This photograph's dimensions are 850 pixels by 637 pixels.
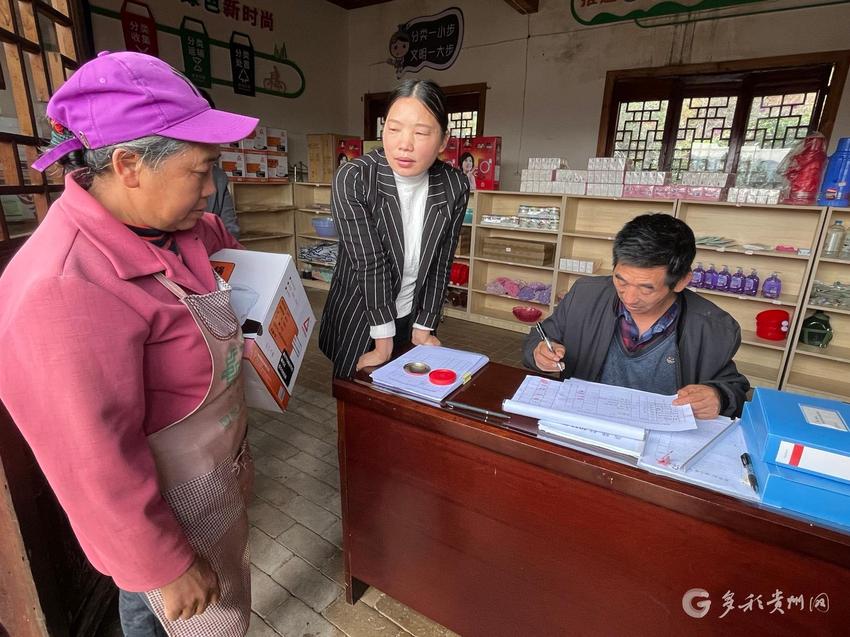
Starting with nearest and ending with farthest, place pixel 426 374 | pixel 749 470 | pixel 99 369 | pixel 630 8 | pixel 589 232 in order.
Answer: pixel 99 369 < pixel 749 470 < pixel 426 374 < pixel 589 232 < pixel 630 8

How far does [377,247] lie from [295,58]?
19.4ft

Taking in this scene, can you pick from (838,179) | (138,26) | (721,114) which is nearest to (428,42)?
(138,26)

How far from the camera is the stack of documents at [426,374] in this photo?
1132 millimetres

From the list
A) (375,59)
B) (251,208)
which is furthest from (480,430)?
(375,59)

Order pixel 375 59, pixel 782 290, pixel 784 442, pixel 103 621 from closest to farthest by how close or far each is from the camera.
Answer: pixel 784 442 → pixel 103 621 → pixel 782 290 → pixel 375 59

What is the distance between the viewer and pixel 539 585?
1056mm

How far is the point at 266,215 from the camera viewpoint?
6.02 metres

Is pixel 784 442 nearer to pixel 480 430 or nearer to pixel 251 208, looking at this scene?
pixel 480 430

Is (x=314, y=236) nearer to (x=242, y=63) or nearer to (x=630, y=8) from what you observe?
(x=242, y=63)

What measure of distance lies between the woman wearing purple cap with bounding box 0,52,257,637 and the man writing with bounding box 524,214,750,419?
1046 millimetres

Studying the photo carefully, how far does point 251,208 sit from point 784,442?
5.74 metres

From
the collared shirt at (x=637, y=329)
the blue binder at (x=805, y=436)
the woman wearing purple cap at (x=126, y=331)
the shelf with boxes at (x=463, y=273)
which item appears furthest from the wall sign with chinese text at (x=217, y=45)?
the blue binder at (x=805, y=436)

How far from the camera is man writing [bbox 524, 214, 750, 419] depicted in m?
1.31

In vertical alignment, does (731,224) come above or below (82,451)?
above
